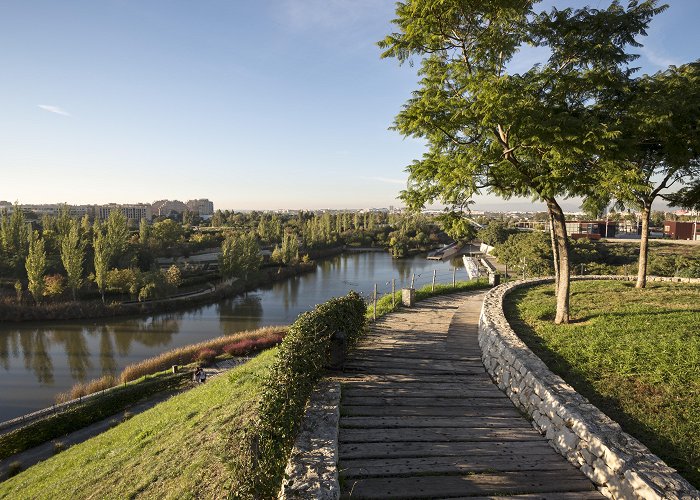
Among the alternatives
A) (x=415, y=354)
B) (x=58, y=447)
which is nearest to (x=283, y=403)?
(x=415, y=354)

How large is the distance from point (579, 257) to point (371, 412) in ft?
96.2

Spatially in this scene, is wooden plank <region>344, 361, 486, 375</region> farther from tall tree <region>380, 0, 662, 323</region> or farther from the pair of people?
the pair of people

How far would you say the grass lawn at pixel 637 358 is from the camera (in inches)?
168

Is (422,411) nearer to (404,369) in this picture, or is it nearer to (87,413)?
(404,369)

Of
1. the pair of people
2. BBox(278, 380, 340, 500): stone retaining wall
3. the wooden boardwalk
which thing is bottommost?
the pair of people

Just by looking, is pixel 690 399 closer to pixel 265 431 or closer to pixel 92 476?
pixel 265 431

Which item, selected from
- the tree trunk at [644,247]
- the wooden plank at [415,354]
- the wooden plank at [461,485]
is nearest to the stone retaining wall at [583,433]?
the wooden plank at [461,485]

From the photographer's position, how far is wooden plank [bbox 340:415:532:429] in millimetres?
4879

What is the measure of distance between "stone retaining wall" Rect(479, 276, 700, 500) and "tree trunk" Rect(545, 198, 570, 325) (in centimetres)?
234

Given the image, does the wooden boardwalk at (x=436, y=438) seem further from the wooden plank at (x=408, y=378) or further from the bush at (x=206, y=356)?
the bush at (x=206, y=356)

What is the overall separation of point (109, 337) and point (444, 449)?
26154 millimetres

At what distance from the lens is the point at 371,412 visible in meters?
5.23

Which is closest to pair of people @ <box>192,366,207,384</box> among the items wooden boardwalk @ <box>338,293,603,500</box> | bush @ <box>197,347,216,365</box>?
bush @ <box>197,347,216,365</box>

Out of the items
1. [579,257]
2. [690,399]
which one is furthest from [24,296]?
[579,257]
